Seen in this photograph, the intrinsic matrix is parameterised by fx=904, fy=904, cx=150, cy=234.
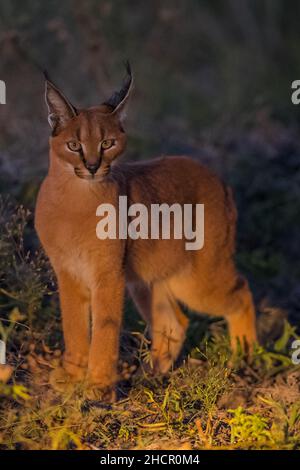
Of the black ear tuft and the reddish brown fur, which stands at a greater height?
the black ear tuft

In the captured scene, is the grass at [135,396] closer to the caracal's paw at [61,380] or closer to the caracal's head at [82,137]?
the caracal's paw at [61,380]

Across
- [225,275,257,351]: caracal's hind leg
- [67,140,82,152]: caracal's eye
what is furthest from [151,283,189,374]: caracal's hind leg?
[67,140,82,152]: caracal's eye

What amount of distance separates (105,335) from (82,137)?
1.08 meters

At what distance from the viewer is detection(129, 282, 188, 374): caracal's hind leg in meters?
5.76

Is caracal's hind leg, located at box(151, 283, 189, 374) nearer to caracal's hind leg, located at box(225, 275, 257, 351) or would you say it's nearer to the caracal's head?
caracal's hind leg, located at box(225, 275, 257, 351)

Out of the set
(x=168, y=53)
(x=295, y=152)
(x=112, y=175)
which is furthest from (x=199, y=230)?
(x=168, y=53)

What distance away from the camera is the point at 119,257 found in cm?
490

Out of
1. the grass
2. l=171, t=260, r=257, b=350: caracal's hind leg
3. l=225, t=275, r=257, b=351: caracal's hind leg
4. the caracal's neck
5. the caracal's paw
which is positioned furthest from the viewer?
l=225, t=275, r=257, b=351: caracal's hind leg

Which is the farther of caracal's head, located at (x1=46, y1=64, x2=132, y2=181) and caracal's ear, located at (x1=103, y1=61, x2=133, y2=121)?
caracal's ear, located at (x1=103, y1=61, x2=133, y2=121)

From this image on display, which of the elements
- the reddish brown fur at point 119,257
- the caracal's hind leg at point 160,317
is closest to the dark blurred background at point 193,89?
the caracal's hind leg at point 160,317

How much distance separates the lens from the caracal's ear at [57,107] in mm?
4621

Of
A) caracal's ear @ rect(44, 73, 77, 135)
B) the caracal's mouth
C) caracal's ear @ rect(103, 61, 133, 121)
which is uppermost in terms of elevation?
caracal's ear @ rect(103, 61, 133, 121)

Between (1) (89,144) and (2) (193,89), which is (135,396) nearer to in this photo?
(1) (89,144)

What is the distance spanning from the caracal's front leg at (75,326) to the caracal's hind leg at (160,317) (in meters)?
0.70
